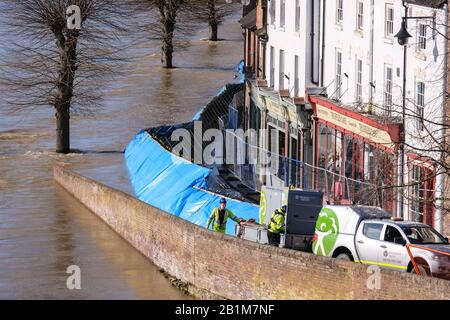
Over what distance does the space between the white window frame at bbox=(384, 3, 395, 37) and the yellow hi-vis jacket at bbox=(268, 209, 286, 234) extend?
911cm

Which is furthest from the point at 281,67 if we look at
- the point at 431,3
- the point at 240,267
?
the point at 240,267

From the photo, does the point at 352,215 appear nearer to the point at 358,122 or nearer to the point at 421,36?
the point at 421,36

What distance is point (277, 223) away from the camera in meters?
32.0

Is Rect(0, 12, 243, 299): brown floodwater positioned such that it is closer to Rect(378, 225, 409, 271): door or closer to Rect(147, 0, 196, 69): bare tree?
Rect(147, 0, 196, 69): bare tree

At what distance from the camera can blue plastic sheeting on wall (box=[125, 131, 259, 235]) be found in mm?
37000

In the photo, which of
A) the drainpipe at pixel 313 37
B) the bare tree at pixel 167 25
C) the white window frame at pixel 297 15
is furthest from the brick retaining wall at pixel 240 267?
the bare tree at pixel 167 25

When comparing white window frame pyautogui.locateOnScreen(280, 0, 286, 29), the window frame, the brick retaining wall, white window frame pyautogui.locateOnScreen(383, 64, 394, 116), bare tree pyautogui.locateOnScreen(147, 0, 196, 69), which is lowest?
the brick retaining wall

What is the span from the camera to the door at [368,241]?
2867 cm

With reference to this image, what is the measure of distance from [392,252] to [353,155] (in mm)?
12810

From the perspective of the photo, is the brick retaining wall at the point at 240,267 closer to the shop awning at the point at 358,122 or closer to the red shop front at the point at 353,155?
the red shop front at the point at 353,155

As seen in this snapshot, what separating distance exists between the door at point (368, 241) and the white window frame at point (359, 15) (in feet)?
45.3

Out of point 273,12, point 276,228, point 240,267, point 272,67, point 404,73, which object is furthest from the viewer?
point 272,67

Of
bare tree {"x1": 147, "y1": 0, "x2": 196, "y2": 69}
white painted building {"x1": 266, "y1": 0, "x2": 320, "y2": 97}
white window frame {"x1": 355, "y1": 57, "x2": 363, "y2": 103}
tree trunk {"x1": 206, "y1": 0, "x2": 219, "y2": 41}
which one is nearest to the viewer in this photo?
white window frame {"x1": 355, "y1": 57, "x2": 363, "y2": 103}

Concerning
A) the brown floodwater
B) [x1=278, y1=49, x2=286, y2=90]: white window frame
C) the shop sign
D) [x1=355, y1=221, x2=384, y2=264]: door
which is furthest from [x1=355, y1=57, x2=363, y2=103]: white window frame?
[x1=355, y1=221, x2=384, y2=264]: door
